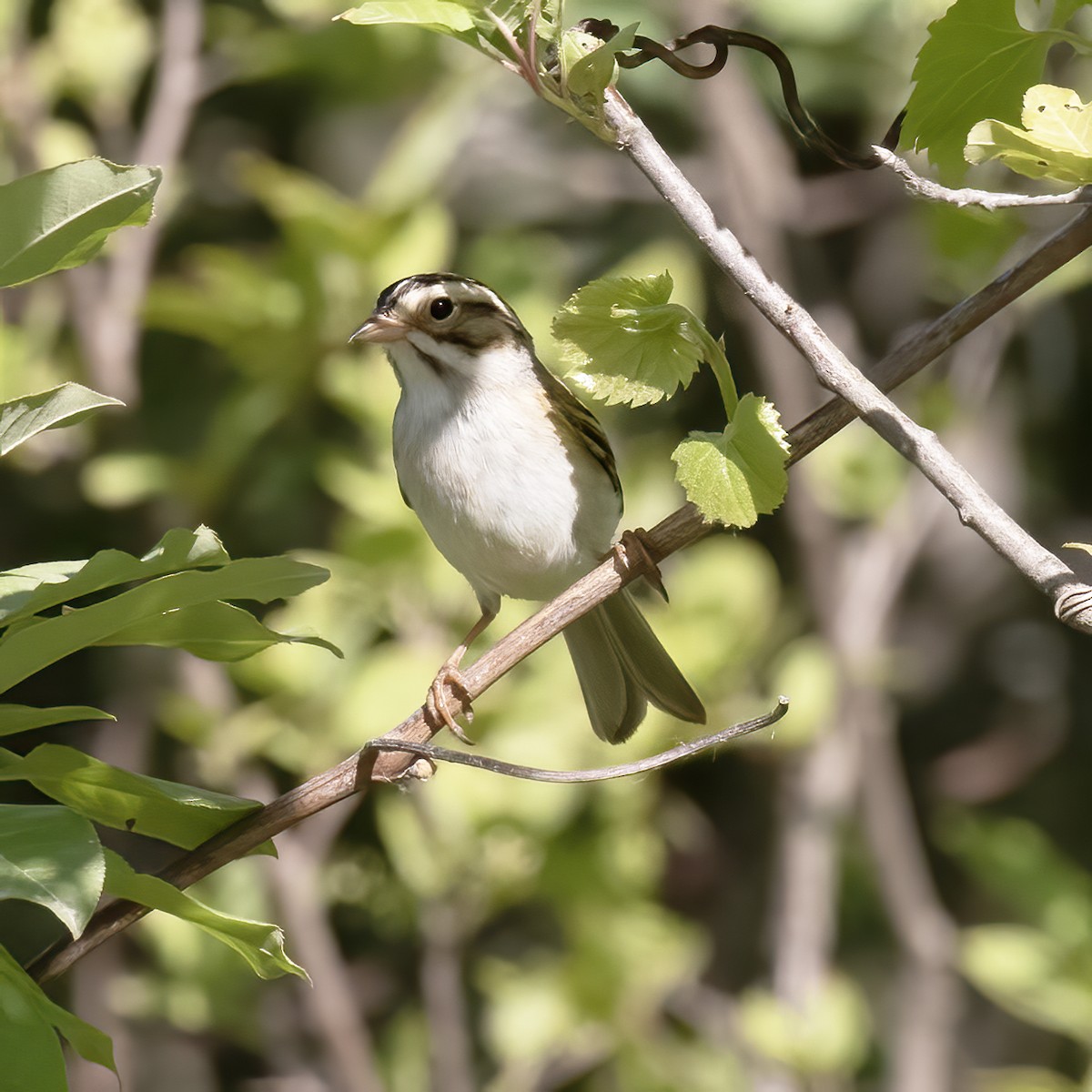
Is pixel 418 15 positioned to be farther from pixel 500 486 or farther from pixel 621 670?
pixel 621 670

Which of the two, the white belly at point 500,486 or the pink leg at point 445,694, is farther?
the white belly at point 500,486

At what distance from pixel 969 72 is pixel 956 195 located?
15cm

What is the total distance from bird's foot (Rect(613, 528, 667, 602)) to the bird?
2.01 ft

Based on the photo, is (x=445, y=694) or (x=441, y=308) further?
(x=441, y=308)

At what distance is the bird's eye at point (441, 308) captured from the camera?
3.04m

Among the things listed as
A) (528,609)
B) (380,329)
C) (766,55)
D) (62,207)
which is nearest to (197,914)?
(62,207)

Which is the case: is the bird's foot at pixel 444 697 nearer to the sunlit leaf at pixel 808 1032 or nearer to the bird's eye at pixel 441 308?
the bird's eye at pixel 441 308

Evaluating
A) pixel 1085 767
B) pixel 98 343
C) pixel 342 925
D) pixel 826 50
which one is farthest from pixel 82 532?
pixel 1085 767

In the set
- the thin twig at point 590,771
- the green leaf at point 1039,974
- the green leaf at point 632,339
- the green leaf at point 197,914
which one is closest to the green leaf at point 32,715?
the green leaf at point 197,914

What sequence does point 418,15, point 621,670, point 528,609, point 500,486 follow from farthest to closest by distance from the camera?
point 528,609 → point 621,670 → point 500,486 → point 418,15

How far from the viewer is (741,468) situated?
1.31 m

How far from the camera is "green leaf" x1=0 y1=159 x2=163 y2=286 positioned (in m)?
1.23

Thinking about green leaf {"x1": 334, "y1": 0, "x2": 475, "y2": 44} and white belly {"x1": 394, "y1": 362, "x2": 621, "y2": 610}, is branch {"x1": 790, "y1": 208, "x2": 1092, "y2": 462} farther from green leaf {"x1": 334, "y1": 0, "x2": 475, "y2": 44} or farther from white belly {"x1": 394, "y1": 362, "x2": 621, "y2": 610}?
white belly {"x1": 394, "y1": 362, "x2": 621, "y2": 610}

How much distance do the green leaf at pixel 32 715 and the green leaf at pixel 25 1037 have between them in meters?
0.20
